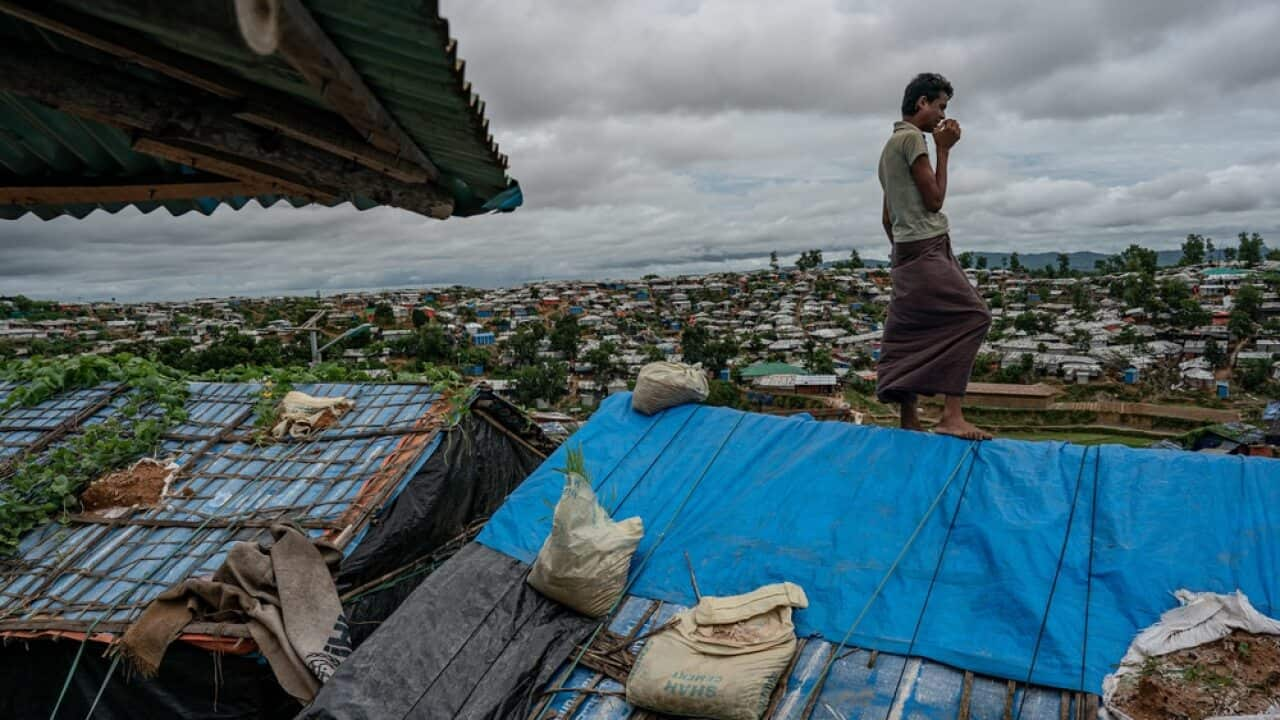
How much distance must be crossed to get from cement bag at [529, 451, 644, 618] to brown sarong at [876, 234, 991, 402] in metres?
1.81

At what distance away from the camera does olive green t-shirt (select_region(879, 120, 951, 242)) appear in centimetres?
372

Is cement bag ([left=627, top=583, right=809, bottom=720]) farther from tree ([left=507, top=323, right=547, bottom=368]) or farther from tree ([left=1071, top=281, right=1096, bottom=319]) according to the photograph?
tree ([left=1071, top=281, right=1096, bottom=319])

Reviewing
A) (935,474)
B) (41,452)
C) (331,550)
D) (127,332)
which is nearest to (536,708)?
(331,550)

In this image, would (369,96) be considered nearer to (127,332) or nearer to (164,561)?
(164,561)

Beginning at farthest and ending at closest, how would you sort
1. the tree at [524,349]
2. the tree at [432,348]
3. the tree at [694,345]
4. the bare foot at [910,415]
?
the tree at [524,349] → the tree at [694,345] → the tree at [432,348] → the bare foot at [910,415]

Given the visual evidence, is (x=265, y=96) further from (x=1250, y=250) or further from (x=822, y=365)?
(x=1250, y=250)

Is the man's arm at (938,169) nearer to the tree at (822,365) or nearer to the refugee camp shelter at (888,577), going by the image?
the refugee camp shelter at (888,577)

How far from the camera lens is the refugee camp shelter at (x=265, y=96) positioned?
1104mm

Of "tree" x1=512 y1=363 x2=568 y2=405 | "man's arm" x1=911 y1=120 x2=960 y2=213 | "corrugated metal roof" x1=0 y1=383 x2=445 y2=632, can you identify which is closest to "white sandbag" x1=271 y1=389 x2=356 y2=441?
"corrugated metal roof" x1=0 y1=383 x2=445 y2=632

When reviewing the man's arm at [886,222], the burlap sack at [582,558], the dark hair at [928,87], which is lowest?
the burlap sack at [582,558]

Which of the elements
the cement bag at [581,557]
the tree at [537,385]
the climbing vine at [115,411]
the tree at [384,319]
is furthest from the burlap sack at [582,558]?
the tree at [384,319]

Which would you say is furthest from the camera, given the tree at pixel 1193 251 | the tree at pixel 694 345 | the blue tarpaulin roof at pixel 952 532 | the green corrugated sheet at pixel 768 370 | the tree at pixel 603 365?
the tree at pixel 1193 251

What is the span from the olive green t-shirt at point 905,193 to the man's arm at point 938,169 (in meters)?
0.06

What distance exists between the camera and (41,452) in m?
5.71
